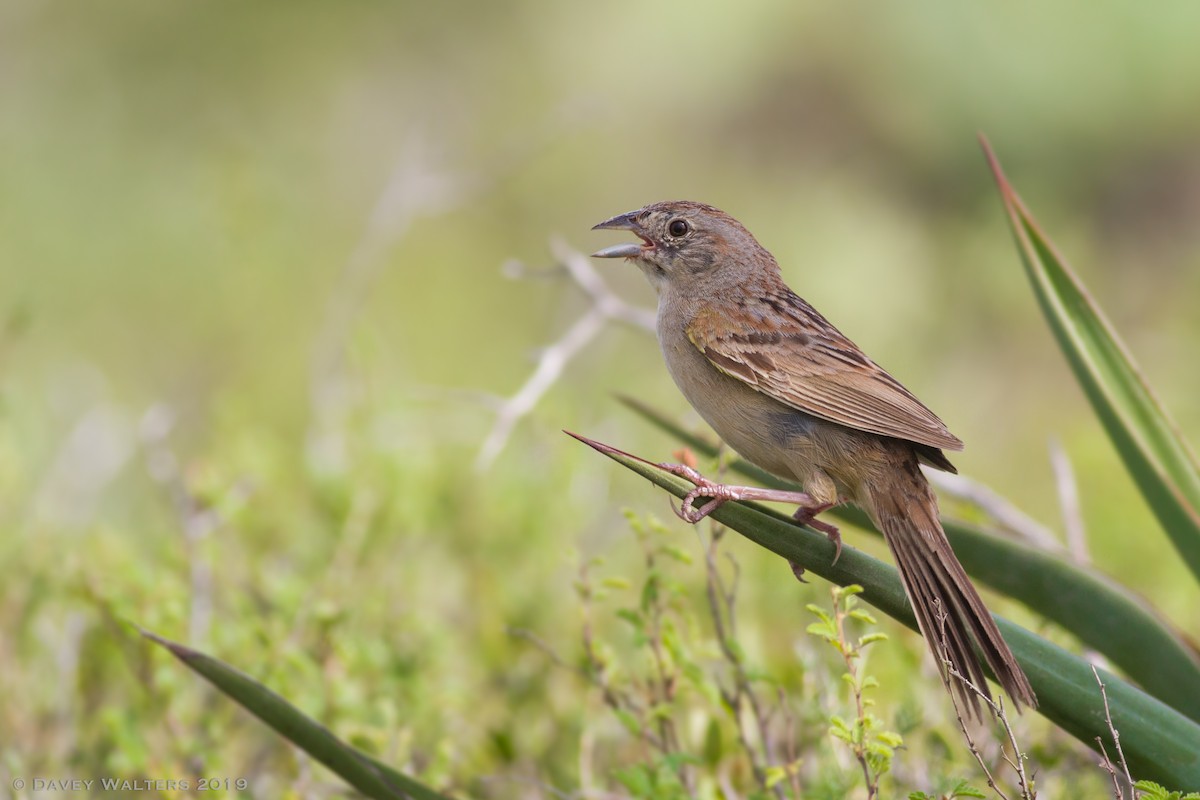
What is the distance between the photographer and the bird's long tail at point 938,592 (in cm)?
265

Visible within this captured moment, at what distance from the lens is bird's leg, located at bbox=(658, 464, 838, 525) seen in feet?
8.92

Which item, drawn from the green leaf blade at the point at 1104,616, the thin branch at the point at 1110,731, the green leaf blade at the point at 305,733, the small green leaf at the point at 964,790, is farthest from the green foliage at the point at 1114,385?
the green leaf blade at the point at 305,733

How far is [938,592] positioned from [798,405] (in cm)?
56

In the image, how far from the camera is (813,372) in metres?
3.40

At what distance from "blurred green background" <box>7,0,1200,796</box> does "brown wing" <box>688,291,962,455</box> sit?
336mm

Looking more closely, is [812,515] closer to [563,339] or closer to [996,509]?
[996,509]

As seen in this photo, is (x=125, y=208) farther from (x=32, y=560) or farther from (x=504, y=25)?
(x=32, y=560)

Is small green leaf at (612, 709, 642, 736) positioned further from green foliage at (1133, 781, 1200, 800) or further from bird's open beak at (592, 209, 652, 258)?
green foliage at (1133, 781, 1200, 800)

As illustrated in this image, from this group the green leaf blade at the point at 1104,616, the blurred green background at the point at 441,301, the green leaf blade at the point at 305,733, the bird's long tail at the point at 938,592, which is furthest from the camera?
the blurred green background at the point at 441,301

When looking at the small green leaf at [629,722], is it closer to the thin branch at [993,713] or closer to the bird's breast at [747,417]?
the bird's breast at [747,417]

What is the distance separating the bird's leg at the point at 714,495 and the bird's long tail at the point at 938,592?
160 mm

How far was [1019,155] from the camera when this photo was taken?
38.3 feet

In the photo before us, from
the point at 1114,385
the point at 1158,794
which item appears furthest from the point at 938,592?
the point at 1114,385

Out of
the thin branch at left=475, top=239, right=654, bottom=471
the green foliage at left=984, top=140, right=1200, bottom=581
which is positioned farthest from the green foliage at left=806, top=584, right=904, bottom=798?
the thin branch at left=475, top=239, right=654, bottom=471
